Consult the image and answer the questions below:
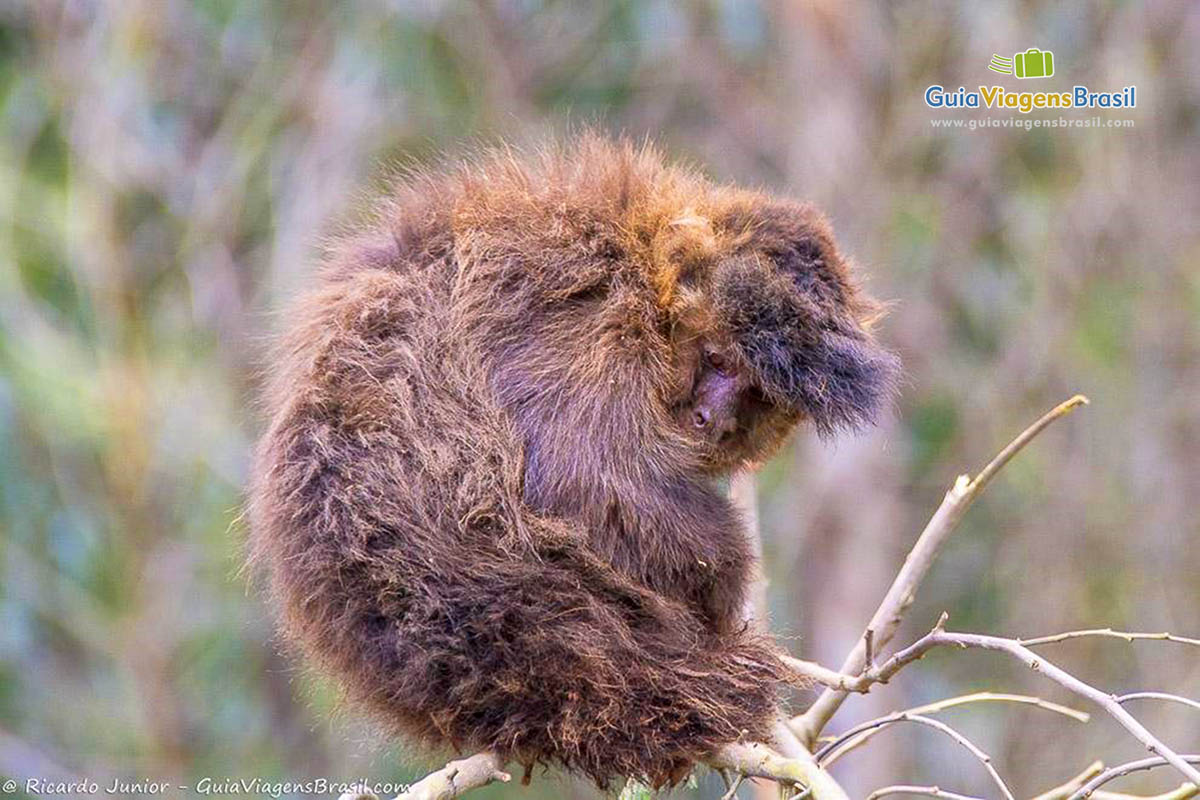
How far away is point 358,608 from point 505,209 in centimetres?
119

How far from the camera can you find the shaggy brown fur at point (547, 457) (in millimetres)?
3742

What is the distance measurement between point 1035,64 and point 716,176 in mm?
2083

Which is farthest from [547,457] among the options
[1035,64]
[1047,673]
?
[1035,64]

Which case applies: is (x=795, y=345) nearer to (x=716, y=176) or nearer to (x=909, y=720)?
(x=909, y=720)

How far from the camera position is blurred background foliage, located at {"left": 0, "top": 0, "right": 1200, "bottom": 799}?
30.2 ft

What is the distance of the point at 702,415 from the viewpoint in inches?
168

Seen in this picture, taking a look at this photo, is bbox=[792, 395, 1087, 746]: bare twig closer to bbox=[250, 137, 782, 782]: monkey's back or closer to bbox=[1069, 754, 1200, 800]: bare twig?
bbox=[250, 137, 782, 782]: monkey's back

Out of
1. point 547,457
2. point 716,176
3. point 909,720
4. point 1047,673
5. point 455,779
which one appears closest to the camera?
point 1047,673

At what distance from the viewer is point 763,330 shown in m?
4.07

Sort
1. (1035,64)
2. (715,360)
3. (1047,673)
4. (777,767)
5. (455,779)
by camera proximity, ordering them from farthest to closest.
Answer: (1035,64)
(715,360)
(777,767)
(455,779)
(1047,673)

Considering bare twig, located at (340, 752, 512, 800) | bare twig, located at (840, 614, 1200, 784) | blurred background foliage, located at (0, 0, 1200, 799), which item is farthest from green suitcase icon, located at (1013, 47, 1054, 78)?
bare twig, located at (340, 752, 512, 800)

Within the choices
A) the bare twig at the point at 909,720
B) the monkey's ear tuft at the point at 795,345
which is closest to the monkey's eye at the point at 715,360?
the monkey's ear tuft at the point at 795,345

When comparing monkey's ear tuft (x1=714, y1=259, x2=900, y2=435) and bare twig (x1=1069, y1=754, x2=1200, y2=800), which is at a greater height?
monkey's ear tuft (x1=714, y1=259, x2=900, y2=435)

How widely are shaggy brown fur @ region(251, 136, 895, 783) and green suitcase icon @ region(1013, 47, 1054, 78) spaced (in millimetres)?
6078
